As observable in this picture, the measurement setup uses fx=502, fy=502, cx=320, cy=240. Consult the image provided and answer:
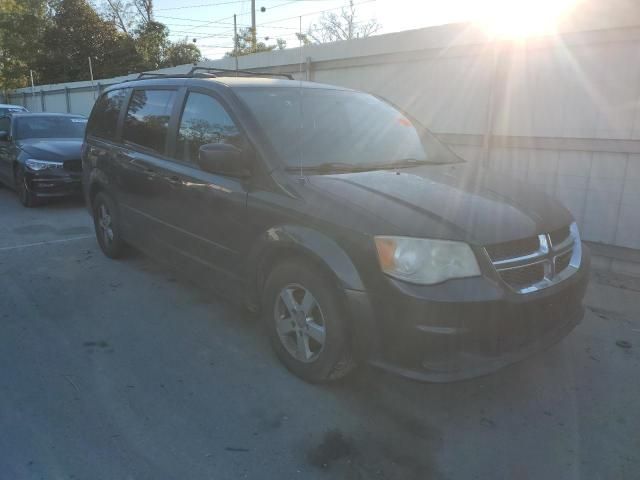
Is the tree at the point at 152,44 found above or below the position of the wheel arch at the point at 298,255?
above

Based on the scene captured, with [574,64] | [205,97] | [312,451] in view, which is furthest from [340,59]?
[312,451]

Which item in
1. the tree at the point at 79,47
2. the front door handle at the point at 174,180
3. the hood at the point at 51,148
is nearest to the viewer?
the front door handle at the point at 174,180

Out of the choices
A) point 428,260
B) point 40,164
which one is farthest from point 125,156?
point 40,164

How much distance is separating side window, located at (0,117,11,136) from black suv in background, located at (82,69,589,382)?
6234 mm

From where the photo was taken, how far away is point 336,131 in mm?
3543

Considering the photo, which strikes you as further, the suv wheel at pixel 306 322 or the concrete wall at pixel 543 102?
the concrete wall at pixel 543 102

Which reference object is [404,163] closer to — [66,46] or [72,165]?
[72,165]

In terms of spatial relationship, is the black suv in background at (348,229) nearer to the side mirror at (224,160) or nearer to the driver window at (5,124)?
the side mirror at (224,160)

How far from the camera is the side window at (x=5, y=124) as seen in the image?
9.11 metres

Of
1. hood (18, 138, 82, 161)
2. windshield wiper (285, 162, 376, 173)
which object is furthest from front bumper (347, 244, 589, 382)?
hood (18, 138, 82, 161)

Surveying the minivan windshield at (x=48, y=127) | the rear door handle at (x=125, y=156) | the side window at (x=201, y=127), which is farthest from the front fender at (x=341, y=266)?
the minivan windshield at (x=48, y=127)

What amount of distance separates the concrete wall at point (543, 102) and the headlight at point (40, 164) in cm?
500

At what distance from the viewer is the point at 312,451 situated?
2.48m

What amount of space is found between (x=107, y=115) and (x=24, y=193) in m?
3.87
